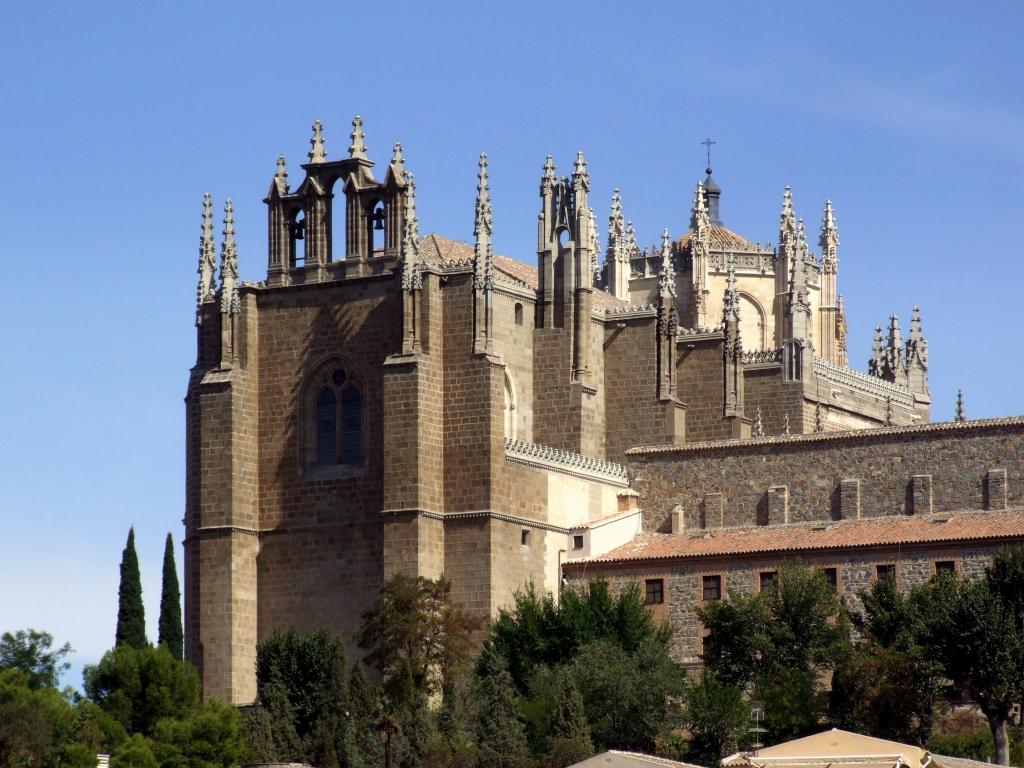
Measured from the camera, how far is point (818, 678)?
70.0 metres

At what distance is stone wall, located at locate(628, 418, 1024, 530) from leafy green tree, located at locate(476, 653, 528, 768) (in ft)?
40.4

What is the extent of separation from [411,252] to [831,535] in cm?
1320

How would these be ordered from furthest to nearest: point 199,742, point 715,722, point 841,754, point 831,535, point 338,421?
point 338,421, point 831,535, point 715,722, point 199,742, point 841,754

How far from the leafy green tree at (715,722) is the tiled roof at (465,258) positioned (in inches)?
628

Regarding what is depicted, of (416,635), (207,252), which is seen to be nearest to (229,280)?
(207,252)

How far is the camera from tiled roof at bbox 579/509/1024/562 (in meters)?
71.5

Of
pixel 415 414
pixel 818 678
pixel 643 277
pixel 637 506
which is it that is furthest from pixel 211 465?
pixel 643 277

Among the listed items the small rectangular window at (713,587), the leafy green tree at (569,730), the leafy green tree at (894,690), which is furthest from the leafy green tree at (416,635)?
the leafy green tree at (894,690)

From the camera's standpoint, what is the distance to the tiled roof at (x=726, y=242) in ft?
328

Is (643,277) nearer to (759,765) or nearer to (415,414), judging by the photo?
(415,414)

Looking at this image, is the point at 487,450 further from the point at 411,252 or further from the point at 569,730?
the point at 569,730

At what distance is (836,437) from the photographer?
3017 inches

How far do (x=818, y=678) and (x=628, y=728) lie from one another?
515cm

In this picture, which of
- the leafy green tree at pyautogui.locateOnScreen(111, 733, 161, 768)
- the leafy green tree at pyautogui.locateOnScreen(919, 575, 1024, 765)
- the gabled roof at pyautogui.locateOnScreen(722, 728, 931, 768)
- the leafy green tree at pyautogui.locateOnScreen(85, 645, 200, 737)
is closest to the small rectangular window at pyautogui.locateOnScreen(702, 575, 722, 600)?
the leafy green tree at pyautogui.locateOnScreen(919, 575, 1024, 765)
